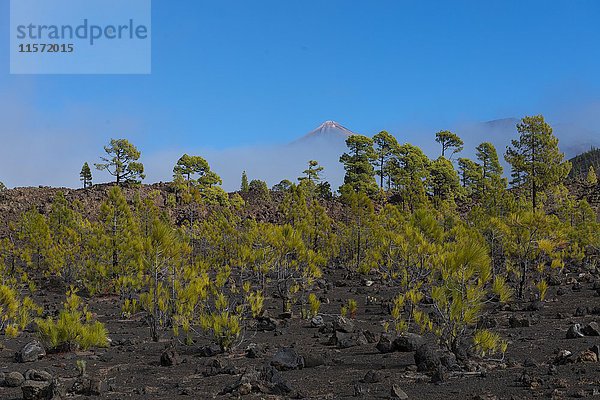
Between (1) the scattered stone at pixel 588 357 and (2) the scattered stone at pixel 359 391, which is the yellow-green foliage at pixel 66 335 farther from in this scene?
(1) the scattered stone at pixel 588 357

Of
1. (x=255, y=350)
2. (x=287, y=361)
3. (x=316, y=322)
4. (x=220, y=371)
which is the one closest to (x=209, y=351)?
(x=255, y=350)

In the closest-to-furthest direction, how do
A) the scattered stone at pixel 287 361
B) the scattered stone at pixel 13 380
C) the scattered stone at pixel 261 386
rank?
the scattered stone at pixel 261 386 < the scattered stone at pixel 13 380 < the scattered stone at pixel 287 361

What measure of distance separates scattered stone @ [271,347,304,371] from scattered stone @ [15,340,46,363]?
561 centimetres

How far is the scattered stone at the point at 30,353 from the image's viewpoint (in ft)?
35.0

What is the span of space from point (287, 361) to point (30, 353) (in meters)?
5.94

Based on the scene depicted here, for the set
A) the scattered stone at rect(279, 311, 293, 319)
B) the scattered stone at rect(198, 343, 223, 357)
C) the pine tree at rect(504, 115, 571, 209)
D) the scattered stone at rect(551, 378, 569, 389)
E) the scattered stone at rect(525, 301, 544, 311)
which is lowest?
the scattered stone at rect(279, 311, 293, 319)

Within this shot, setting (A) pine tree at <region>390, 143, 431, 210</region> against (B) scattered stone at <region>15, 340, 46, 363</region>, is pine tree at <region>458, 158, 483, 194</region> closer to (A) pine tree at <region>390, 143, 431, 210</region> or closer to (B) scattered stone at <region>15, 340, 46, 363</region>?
(A) pine tree at <region>390, 143, 431, 210</region>

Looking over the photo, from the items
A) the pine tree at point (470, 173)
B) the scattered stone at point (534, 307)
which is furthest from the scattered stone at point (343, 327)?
the pine tree at point (470, 173)

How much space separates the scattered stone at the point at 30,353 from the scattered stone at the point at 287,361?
5.61 metres

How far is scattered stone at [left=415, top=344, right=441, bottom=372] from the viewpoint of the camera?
27.3 ft

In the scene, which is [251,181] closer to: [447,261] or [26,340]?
[26,340]

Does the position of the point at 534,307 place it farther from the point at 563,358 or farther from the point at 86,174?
the point at 86,174

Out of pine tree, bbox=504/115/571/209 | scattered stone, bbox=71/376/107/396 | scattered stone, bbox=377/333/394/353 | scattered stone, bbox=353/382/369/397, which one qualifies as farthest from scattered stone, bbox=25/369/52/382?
pine tree, bbox=504/115/571/209

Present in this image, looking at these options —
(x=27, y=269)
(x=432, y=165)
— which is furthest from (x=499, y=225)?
(x=432, y=165)
